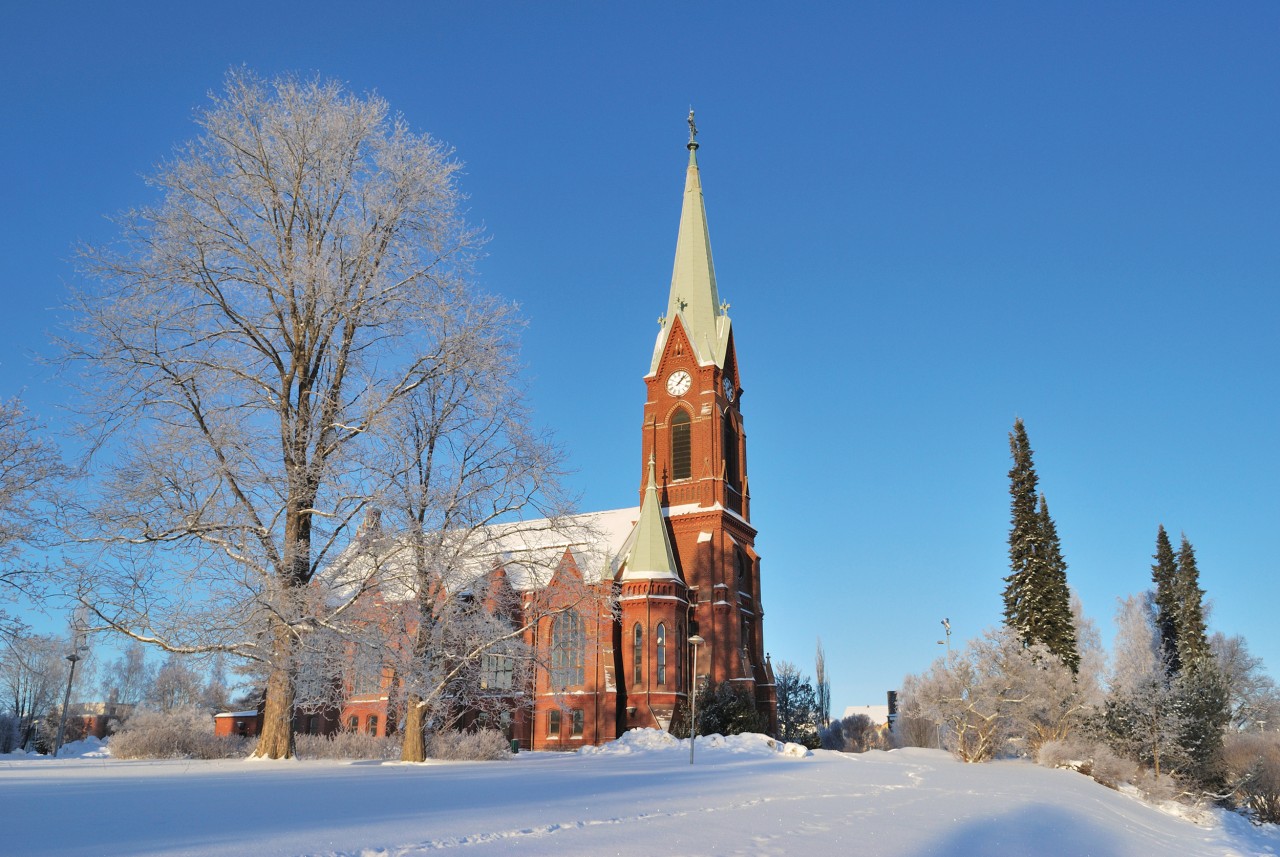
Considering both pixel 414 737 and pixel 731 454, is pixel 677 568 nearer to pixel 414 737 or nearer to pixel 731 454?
pixel 731 454

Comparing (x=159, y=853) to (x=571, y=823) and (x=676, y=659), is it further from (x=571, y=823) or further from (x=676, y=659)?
(x=676, y=659)

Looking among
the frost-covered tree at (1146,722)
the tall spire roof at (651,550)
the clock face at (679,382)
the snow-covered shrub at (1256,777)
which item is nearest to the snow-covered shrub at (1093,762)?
the frost-covered tree at (1146,722)

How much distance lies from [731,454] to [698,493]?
4.87 meters

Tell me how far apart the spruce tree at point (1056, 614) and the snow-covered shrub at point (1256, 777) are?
26.0ft

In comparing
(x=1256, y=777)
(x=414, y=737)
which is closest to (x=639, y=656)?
(x=414, y=737)

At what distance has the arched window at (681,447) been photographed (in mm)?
54688

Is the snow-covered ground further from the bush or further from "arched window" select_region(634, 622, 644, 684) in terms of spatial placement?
"arched window" select_region(634, 622, 644, 684)

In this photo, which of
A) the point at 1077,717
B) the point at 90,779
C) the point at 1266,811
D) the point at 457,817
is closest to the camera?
the point at 457,817

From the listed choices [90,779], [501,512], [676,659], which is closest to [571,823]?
[90,779]

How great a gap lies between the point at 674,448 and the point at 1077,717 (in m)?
26.7

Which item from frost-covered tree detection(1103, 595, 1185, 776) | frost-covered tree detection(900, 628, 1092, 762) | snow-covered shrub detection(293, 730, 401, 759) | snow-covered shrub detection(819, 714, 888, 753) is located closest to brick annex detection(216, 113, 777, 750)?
frost-covered tree detection(900, 628, 1092, 762)

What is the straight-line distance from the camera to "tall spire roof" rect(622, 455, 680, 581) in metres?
48.1

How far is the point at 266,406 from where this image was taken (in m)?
19.1

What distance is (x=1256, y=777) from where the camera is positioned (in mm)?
35188
